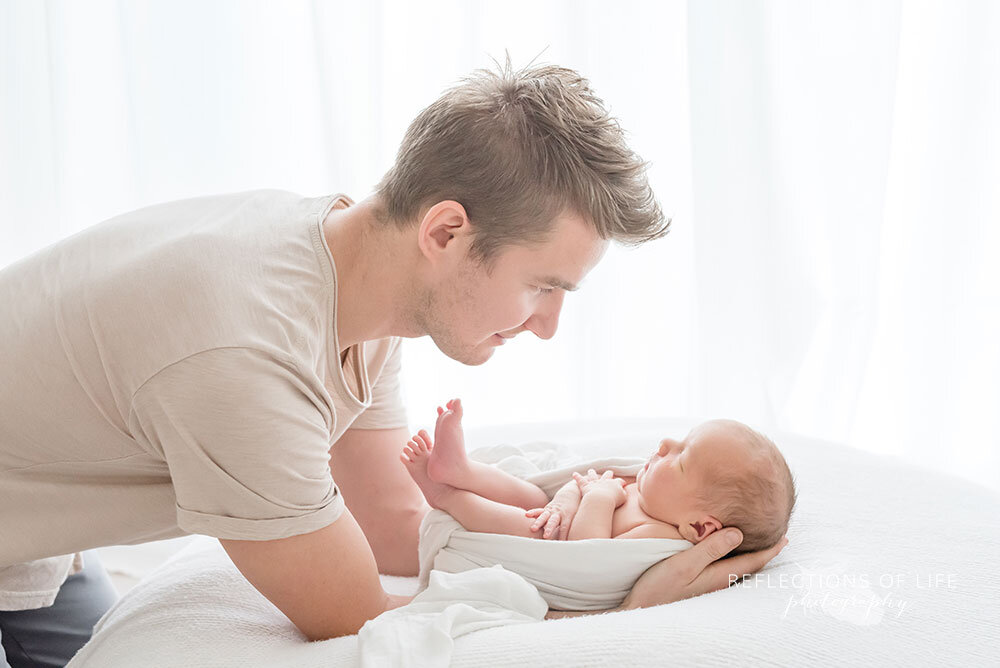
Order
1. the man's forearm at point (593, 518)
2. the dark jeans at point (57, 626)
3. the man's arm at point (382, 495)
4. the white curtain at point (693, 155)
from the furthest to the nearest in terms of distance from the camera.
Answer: the white curtain at point (693, 155), the man's arm at point (382, 495), the dark jeans at point (57, 626), the man's forearm at point (593, 518)

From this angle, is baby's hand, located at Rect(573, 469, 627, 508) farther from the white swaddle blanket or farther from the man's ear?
the man's ear

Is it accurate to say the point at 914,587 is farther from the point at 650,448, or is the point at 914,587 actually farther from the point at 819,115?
the point at 819,115

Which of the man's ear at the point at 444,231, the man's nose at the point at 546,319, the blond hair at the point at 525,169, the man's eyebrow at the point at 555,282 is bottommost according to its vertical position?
the man's nose at the point at 546,319

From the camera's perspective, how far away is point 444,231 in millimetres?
1534

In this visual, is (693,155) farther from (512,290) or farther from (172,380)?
(172,380)

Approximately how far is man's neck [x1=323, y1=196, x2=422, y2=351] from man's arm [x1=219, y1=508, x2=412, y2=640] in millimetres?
331

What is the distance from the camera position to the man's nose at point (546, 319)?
1619 millimetres

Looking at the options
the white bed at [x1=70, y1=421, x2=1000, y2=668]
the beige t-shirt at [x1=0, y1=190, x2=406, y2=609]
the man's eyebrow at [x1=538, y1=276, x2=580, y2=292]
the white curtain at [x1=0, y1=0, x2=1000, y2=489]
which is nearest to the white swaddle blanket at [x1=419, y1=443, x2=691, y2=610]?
the white bed at [x1=70, y1=421, x2=1000, y2=668]

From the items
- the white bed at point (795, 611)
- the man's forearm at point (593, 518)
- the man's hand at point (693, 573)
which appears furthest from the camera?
the man's forearm at point (593, 518)

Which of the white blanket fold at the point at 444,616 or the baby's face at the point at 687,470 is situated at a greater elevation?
the baby's face at the point at 687,470

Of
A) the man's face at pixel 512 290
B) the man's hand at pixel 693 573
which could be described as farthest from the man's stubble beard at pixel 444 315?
the man's hand at pixel 693 573

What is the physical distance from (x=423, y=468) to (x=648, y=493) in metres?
0.37

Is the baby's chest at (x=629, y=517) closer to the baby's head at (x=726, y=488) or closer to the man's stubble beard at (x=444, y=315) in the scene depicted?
the baby's head at (x=726, y=488)

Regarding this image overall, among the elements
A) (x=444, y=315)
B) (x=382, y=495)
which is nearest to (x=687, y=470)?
(x=444, y=315)
